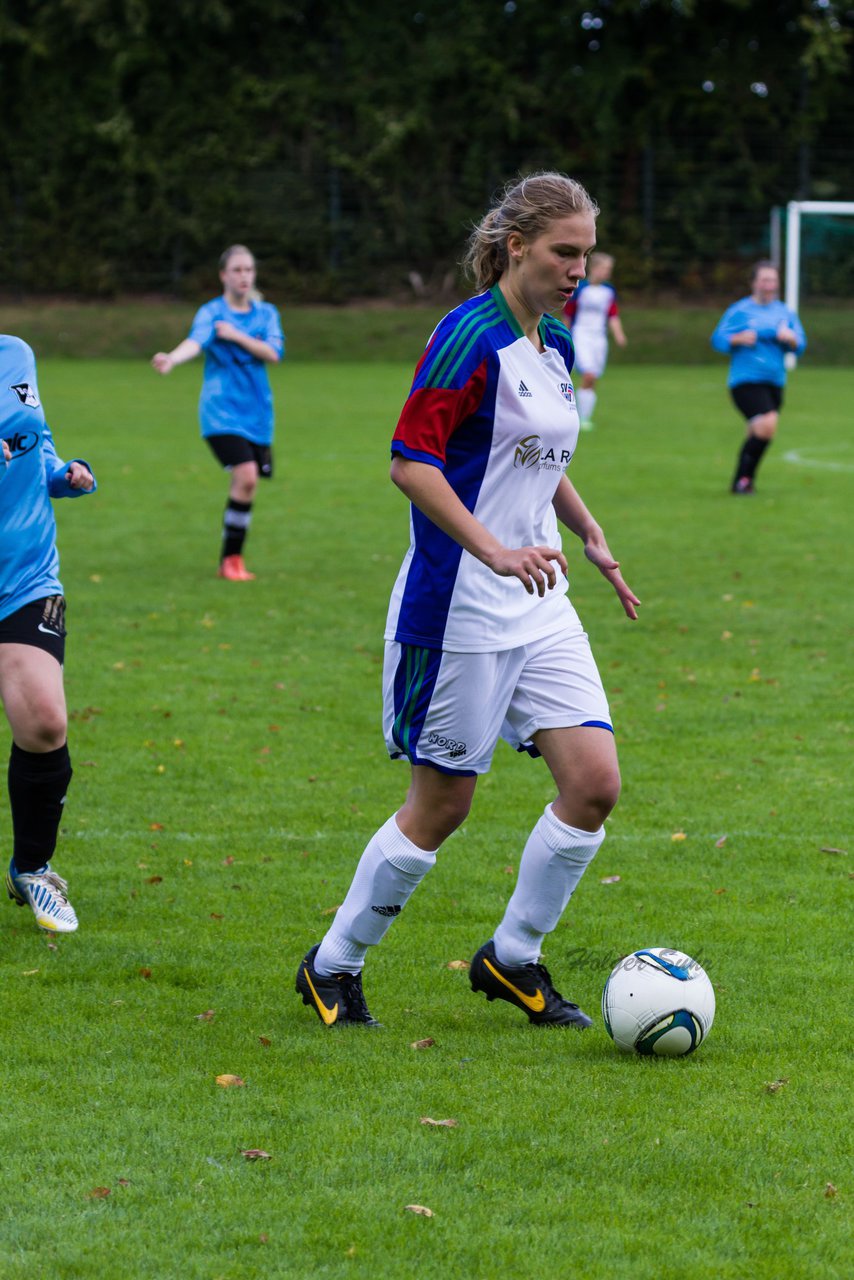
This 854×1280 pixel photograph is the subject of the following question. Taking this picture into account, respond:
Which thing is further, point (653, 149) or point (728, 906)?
point (653, 149)

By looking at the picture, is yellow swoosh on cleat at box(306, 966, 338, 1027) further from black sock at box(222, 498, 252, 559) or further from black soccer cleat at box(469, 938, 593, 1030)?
black sock at box(222, 498, 252, 559)

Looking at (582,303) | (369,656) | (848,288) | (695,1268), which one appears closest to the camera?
(695,1268)

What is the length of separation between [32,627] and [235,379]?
267 inches

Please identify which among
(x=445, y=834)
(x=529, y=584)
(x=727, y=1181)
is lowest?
(x=727, y=1181)

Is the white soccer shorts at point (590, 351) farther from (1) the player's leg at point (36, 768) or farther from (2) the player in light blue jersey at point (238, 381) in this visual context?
(1) the player's leg at point (36, 768)

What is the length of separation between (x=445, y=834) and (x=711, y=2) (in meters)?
40.1

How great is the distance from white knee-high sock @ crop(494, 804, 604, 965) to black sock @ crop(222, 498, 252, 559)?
293 inches

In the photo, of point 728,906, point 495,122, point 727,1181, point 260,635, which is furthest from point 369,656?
point 495,122

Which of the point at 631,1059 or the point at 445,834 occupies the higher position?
the point at 445,834

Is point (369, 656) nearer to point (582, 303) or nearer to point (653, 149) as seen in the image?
point (582, 303)

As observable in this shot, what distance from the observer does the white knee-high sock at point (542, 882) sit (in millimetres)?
4309

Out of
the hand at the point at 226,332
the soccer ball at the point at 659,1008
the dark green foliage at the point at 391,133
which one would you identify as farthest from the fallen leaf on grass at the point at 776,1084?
Answer: the dark green foliage at the point at 391,133

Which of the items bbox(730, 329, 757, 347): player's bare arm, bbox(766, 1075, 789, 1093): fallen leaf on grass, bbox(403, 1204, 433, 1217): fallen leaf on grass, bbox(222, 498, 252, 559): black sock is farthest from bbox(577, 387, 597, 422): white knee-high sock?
bbox(403, 1204, 433, 1217): fallen leaf on grass

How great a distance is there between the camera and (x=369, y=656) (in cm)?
950
